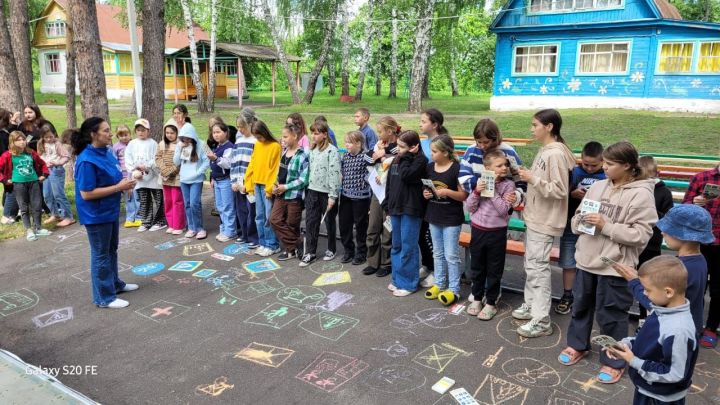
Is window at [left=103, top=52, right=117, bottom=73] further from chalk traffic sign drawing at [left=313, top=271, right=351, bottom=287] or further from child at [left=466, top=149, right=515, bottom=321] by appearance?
child at [left=466, top=149, right=515, bottom=321]

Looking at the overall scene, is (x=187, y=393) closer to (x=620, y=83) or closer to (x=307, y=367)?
(x=307, y=367)

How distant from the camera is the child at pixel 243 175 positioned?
6875 mm

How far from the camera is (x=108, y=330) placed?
15.3 ft

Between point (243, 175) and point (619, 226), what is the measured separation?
4795mm

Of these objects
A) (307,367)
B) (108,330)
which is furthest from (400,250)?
(108,330)

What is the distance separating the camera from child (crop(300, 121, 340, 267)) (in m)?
6.14

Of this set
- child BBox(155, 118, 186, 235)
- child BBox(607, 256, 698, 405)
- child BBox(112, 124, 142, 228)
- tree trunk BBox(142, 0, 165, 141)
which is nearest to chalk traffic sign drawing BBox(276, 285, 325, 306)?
child BBox(155, 118, 186, 235)

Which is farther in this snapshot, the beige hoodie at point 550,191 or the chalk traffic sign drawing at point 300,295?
the chalk traffic sign drawing at point 300,295

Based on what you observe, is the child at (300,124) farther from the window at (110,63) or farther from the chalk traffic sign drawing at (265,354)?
the window at (110,63)

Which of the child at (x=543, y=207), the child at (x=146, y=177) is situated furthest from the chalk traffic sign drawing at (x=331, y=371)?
the child at (x=146, y=177)

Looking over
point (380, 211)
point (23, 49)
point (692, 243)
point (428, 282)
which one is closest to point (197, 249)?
point (380, 211)

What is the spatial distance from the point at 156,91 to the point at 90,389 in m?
8.11

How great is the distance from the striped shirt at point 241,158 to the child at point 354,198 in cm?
147

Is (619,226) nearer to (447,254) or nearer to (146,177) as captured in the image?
(447,254)
